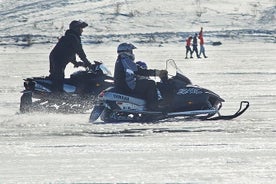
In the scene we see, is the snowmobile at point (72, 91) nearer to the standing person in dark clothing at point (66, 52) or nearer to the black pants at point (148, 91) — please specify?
the standing person in dark clothing at point (66, 52)

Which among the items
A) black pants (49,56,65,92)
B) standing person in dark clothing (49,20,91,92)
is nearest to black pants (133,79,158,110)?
standing person in dark clothing (49,20,91,92)

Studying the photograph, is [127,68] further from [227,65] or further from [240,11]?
[240,11]

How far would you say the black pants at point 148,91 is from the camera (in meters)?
14.4

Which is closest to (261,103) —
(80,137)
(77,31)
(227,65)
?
(77,31)

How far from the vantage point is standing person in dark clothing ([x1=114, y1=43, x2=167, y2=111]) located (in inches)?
569

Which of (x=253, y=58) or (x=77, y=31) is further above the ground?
(x=77, y=31)

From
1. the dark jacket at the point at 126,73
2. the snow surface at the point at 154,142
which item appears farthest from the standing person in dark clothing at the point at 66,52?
the dark jacket at the point at 126,73

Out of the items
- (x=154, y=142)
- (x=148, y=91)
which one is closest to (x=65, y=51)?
(x=148, y=91)

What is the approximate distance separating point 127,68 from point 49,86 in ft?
9.43

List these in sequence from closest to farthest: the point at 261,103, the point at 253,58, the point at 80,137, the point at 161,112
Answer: the point at 80,137 → the point at 161,112 → the point at 261,103 → the point at 253,58

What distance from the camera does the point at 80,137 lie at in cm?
1184

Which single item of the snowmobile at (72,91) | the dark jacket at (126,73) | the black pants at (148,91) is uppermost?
the dark jacket at (126,73)

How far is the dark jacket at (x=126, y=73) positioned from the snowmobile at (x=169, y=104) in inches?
6.0

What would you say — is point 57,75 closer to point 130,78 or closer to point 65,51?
point 65,51
